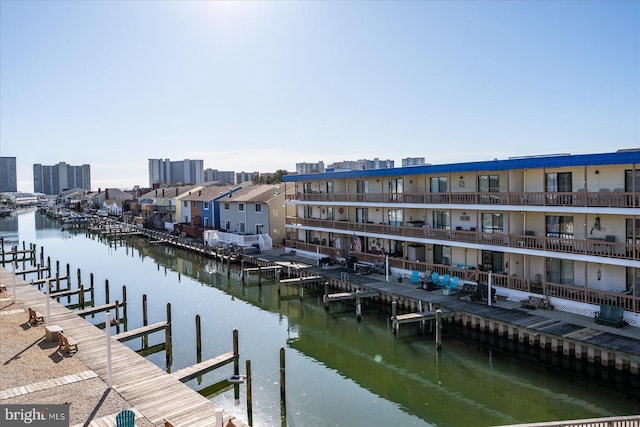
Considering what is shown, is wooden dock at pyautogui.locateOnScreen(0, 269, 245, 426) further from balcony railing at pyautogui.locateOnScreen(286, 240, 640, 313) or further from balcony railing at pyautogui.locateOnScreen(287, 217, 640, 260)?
balcony railing at pyautogui.locateOnScreen(287, 217, 640, 260)

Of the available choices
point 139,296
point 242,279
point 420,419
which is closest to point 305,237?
point 242,279

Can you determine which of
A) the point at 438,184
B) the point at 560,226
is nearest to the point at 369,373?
the point at 560,226

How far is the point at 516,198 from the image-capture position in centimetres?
2836

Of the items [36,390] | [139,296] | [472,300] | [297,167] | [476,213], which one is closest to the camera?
[36,390]

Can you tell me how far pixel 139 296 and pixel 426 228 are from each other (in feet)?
79.0

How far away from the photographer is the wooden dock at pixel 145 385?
51.0ft

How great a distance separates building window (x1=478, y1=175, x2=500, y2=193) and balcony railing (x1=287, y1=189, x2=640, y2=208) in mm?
778

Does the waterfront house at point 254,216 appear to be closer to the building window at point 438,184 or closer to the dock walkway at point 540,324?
the dock walkway at point 540,324

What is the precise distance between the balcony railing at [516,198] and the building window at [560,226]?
1.12 meters

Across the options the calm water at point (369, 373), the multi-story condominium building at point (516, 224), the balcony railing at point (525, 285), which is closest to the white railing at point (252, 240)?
the multi-story condominium building at point (516, 224)

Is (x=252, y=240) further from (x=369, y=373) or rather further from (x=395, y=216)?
(x=369, y=373)

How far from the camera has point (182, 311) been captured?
35.4 metres

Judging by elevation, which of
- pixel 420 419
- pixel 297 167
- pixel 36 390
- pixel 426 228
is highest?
pixel 297 167

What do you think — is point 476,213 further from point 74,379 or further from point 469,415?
point 74,379
